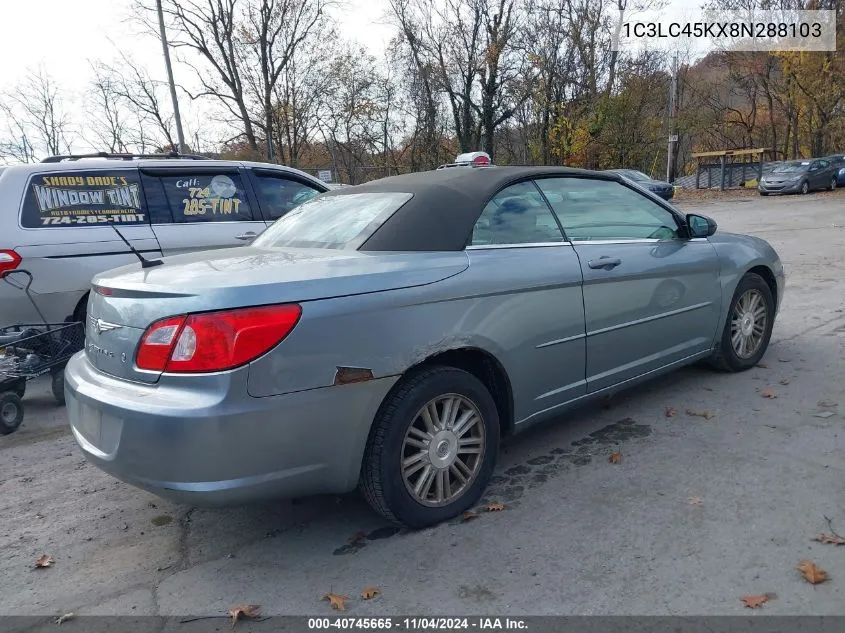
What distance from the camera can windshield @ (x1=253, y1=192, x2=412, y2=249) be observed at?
317cm

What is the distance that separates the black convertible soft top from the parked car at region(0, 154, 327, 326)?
2.96 metres

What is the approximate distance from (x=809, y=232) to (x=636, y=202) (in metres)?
11.8

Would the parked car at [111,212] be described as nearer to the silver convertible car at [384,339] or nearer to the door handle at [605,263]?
the silver convertible car at [384,339]

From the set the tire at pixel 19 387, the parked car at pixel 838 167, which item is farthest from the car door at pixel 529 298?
the parked car at pixel 838 167

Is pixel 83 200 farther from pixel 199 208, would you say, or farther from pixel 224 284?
pixel 224 284

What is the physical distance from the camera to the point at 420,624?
7.50 feet

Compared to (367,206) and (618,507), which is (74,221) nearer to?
(367,206)

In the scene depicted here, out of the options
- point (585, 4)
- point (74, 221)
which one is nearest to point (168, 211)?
point (74, 221)

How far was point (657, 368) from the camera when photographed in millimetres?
4039

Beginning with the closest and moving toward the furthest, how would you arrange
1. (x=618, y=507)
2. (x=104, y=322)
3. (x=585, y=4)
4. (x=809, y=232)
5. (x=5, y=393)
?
1. (x=104, y=322)
2. (x=618, y=507)
3. (x=5, y=393)
4. (x=809, y=232)
5. (x=585, y=4)

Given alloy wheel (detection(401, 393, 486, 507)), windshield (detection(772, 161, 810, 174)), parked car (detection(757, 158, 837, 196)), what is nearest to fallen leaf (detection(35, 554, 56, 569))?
alloy wheel (detection(401, 393, 486, 507))

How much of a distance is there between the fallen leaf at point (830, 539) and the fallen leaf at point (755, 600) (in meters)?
0.49

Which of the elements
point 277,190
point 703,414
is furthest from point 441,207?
point 277,190

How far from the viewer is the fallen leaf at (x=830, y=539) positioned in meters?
2.61
